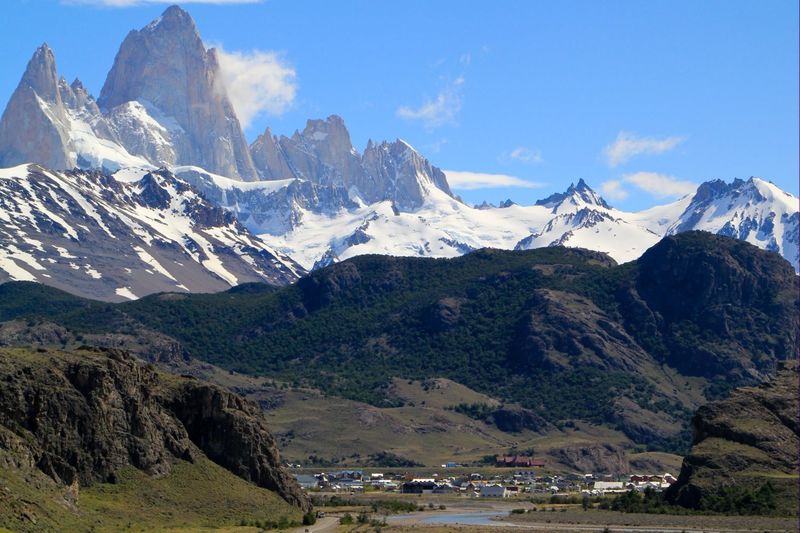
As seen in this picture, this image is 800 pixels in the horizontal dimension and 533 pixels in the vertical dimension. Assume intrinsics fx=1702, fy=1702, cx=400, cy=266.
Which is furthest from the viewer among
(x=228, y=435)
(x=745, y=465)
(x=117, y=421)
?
(x=745, y=465)

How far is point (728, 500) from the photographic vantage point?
187250mm

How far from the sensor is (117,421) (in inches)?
6398

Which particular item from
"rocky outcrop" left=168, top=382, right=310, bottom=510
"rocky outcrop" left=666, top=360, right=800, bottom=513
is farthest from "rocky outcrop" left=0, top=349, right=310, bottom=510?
"rocky outcrop" left=666, top=360, right=800, bottom=513

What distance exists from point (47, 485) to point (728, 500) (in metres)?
79.5

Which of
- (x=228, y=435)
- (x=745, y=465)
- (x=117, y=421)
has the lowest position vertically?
(x=117, y=421)

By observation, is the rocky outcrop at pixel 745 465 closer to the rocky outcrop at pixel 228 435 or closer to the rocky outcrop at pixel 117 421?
the rocky outcrop at pixel 117 421

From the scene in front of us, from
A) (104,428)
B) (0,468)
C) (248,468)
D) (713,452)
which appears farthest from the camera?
(713,452)

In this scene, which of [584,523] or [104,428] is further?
[584,523]

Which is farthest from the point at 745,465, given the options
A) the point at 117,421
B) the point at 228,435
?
A: the point at 117,421

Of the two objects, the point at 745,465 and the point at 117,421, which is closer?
the point at 117,421

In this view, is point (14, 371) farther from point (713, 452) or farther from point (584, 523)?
point (713, 452)

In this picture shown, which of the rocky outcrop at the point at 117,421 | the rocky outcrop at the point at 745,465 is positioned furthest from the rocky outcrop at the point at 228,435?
the rocky outcrop at the point at 745,465

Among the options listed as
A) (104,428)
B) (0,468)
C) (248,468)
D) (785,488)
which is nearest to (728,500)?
(785,488)

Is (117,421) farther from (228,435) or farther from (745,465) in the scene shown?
(745,465)
